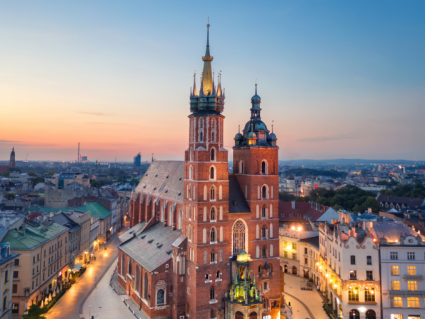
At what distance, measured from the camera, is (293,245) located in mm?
87250

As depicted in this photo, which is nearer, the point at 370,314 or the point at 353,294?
the point at 370,314

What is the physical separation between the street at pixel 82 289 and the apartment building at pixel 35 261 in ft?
11.2

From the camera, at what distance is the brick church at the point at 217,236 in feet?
183

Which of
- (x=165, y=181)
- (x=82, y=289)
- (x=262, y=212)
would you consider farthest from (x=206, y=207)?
(x=82, y=289)

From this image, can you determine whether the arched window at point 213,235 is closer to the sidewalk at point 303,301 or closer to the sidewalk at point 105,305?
the sidewalk at point 105,305

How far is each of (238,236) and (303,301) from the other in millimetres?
20778

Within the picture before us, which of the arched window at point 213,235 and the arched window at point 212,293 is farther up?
the arched window at point 213,235

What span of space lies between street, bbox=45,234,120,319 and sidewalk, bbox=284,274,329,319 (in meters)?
38.3

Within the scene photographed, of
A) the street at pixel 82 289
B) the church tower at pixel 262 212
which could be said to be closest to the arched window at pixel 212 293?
the church tower at pixel 262 212

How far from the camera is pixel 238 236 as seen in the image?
60531 mm

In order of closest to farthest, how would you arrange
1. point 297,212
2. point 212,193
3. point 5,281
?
point 5,281, point 212,193, point 297,212

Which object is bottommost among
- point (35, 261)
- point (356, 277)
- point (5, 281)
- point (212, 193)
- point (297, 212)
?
point (356, 277)

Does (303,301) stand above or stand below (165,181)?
below

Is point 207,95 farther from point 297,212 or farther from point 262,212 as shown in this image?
point 297,212
